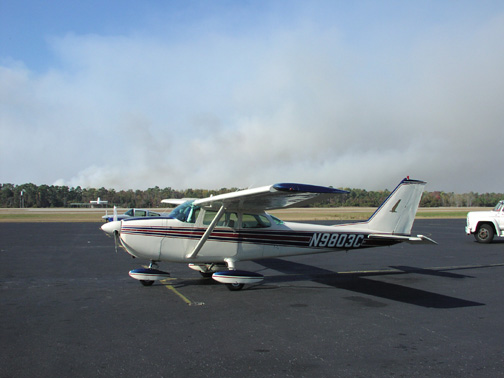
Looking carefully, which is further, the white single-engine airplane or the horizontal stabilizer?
A: the horizontal stabilizer

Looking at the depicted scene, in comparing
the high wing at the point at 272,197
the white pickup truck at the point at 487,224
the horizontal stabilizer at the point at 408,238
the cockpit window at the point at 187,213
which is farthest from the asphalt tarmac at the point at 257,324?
the white pickup truck at the point at 487,224

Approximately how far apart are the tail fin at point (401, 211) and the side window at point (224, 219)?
386 centimetres

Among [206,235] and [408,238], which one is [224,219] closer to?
[206,235]

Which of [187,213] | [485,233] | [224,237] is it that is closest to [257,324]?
[224,237]

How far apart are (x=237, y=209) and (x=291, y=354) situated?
4.89 meters

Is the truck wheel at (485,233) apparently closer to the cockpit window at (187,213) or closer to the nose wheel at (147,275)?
the cockpit window at (187,213)

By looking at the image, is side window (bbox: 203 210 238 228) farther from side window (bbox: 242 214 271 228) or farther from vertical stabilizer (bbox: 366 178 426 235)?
vertical stabilizer (bbox: 366 178 426 235)

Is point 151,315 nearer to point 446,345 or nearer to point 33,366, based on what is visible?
point 33,366

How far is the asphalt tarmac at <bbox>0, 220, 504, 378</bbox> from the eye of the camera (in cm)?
452

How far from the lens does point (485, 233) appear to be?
19.3m

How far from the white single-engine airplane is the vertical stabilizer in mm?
36

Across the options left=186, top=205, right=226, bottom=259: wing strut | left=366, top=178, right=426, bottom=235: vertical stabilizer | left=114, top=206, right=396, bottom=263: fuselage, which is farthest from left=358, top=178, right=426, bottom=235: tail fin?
left=186, top=205, right=226, bottom=259: wing strut

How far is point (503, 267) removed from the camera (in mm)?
12109

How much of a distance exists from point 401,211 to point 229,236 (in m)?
4.79
